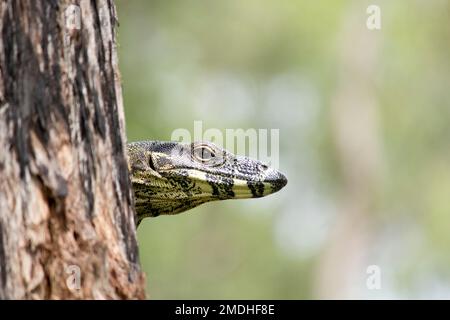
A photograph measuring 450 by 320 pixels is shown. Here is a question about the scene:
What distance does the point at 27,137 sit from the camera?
6.50 metres

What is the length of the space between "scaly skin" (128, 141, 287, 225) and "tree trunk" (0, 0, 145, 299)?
300 cm

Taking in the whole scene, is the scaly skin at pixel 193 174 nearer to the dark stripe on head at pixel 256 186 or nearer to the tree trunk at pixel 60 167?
the dark stripe on head at pixel 256 186

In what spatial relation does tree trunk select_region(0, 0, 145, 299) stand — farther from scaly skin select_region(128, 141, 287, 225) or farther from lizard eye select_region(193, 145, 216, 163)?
lizard eye select_region(193, 145, 216, 163)

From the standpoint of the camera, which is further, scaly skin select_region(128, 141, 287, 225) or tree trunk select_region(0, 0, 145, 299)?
scaly skin select_region(128, 141, 287, 225)

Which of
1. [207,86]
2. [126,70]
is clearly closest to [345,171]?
[207,86]

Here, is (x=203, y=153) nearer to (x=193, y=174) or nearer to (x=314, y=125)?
(x=193, y=174)

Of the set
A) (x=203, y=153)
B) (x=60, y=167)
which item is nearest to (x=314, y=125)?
(x=203, y=153)

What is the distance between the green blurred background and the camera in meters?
36.6

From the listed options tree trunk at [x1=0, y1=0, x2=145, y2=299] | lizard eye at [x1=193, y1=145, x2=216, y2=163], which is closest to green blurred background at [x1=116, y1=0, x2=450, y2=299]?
lizard eye at [x1=193, y1=145, x2=216, y2=163]

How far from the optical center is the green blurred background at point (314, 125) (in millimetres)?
36594

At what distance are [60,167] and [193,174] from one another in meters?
3.41

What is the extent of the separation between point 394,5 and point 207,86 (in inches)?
298

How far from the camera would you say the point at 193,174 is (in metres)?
9.89

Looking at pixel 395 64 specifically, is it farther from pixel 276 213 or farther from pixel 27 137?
pixel 27 137
